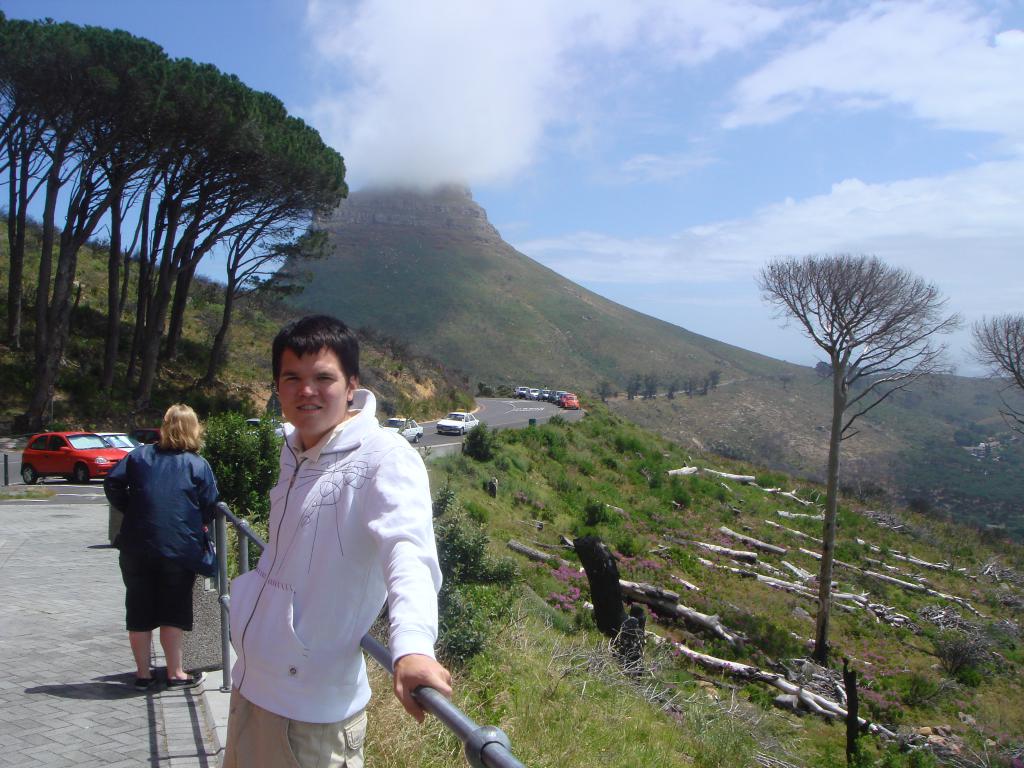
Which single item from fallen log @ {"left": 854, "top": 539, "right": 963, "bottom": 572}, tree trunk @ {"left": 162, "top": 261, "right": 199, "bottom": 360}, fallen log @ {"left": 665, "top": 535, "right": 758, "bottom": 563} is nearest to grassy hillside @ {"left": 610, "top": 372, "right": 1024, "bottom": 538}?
fallen log @ {"left": 854, "top": 539, "right": 963, "bottom": 572}

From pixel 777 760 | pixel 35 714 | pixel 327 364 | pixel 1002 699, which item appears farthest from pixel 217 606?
pixel 1002 699

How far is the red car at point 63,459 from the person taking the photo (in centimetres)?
1925

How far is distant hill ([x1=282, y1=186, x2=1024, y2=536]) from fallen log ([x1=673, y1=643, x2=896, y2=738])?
86.4 ft

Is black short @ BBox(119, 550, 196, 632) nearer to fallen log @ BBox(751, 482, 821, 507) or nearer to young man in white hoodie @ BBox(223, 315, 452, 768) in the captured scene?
young man in white hoodie @ BBox(223, 315, 452, 768)

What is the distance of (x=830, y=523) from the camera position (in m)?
18.7

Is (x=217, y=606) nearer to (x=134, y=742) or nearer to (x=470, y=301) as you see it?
(x=134, y=742)

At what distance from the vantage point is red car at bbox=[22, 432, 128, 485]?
19250 millimetres

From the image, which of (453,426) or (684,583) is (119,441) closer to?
(453,426)

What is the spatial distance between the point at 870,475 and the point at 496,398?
29.1 meters

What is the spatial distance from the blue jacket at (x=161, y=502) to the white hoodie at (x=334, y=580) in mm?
2634

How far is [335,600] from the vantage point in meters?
1.94

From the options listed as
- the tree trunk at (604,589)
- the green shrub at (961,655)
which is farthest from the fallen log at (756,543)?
the tree trunk at (604,589)

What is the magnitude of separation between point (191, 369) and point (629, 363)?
7227 centimetres

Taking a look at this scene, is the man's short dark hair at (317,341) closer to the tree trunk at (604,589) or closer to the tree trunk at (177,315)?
the tree trunk at (604,589)
